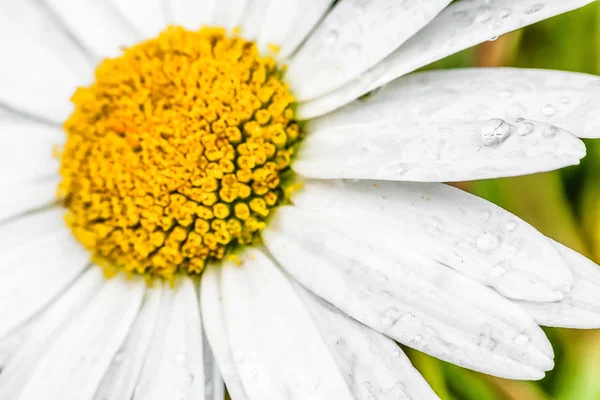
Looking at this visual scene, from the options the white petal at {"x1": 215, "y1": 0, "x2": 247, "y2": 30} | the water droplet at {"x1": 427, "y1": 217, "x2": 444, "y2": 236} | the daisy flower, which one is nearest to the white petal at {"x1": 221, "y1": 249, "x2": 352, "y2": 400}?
the daisy flower

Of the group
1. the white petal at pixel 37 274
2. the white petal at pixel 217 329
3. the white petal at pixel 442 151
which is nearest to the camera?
the white petal at pixel 442 151

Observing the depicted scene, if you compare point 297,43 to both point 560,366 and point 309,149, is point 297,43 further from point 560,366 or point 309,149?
point 560,366

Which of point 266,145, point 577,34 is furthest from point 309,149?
point 577,34

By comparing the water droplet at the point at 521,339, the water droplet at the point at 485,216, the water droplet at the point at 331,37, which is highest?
the water droplet at the point at 331,37

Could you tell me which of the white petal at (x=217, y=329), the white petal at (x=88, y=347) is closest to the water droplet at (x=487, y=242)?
the white petal at (x=217, y=329)

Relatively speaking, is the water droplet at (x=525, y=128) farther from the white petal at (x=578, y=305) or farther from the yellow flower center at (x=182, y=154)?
the yellow flower center at (x=182, y=154)

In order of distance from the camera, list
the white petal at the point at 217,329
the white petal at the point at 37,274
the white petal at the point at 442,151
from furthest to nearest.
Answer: the white petal at the point at 37,274, the white petal at the point at 217,329, the white petal at the point at 442,151

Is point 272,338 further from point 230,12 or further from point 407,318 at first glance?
point 230,12
